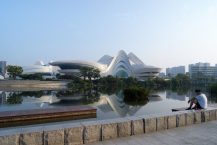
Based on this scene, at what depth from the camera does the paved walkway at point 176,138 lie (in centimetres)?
533

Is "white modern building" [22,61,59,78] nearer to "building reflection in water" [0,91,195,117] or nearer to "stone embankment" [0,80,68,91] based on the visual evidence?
"stone embankment" [0,80,68,91]

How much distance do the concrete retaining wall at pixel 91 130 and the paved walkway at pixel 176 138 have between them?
6.9 inches

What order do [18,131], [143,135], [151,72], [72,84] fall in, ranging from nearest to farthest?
[18,131], [143,135], [72,84], [151,72]

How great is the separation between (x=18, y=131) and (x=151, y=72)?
10359cm

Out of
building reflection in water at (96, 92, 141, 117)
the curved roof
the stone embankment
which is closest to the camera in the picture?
building reflection in water at (96, 92, 141, 117)

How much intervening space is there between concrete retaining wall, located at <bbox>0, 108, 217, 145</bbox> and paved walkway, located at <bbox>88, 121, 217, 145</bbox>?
17 cm

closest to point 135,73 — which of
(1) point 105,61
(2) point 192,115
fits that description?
(1) point 105,61

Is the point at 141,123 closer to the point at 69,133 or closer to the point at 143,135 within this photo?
the point at 143,135

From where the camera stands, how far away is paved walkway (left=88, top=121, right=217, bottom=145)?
5.33 metres

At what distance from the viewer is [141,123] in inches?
239

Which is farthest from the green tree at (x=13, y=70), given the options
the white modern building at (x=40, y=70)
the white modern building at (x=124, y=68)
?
the white modern building at (x=124, y=68)

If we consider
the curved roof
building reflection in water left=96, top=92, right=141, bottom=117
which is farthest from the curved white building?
building reflection in water left=96, top=92, right=141, bottom=117

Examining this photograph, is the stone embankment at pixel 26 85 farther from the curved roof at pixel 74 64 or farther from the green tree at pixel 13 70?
the curved roof at pixel 74 64

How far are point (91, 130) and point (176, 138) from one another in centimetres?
184
